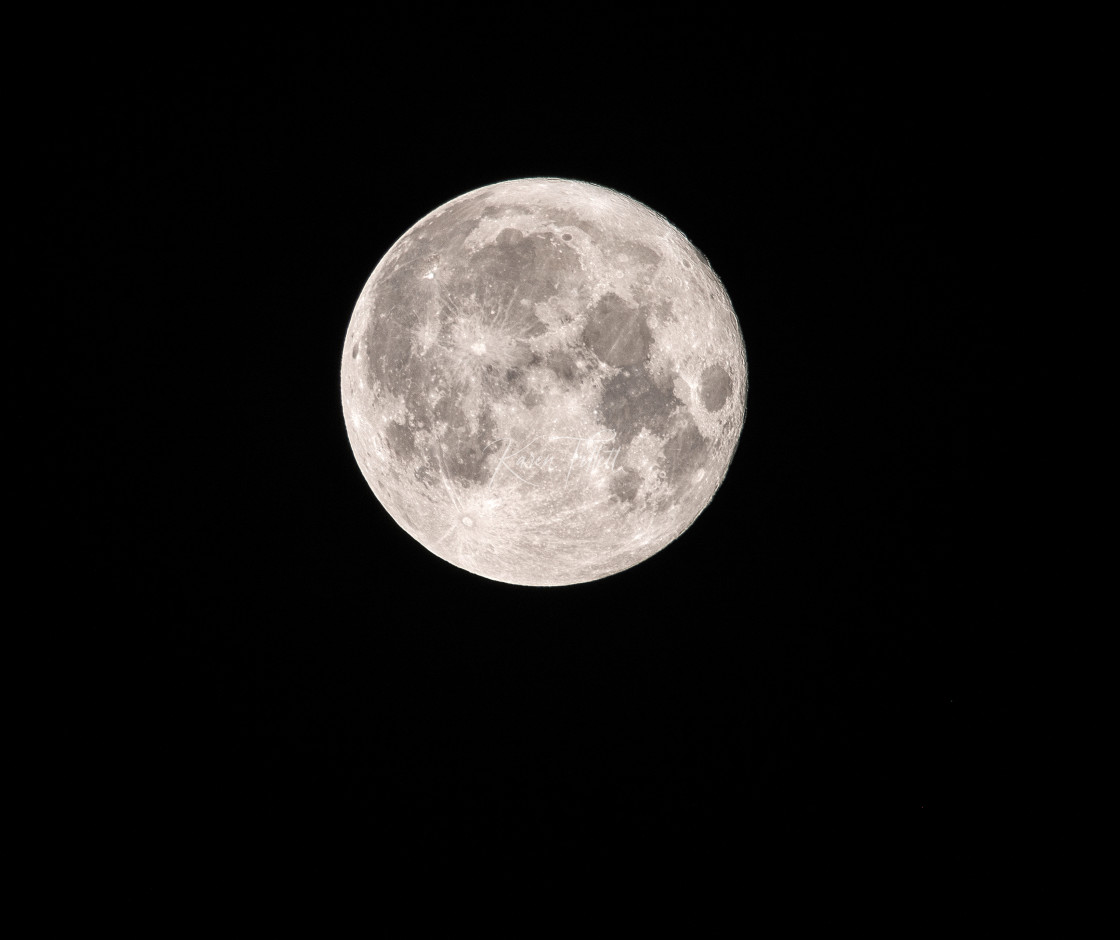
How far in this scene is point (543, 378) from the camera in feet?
10.5

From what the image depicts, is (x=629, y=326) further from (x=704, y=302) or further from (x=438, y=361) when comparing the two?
(x=438, y=361)

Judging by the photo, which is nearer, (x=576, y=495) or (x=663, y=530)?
(x=576, y=495)

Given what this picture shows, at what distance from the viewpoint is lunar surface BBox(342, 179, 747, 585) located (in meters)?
3.23

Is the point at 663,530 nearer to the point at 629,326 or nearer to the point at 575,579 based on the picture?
the point at 575,579

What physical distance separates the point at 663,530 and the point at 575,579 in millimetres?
530

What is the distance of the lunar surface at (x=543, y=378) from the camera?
3.23 metres

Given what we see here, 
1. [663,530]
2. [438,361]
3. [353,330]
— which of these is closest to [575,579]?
[663,530]

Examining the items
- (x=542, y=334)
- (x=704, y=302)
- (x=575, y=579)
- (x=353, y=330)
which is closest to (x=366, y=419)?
(x=353, y=330)

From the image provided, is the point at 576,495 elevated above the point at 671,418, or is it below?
below

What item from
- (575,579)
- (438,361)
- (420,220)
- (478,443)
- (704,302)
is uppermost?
(420,220)

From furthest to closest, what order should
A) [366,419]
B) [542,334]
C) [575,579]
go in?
[575,579], [366,419], [542,334]

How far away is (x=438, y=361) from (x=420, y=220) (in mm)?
1158

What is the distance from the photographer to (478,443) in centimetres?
330

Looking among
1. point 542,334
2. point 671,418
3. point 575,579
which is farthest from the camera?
point 575,579
